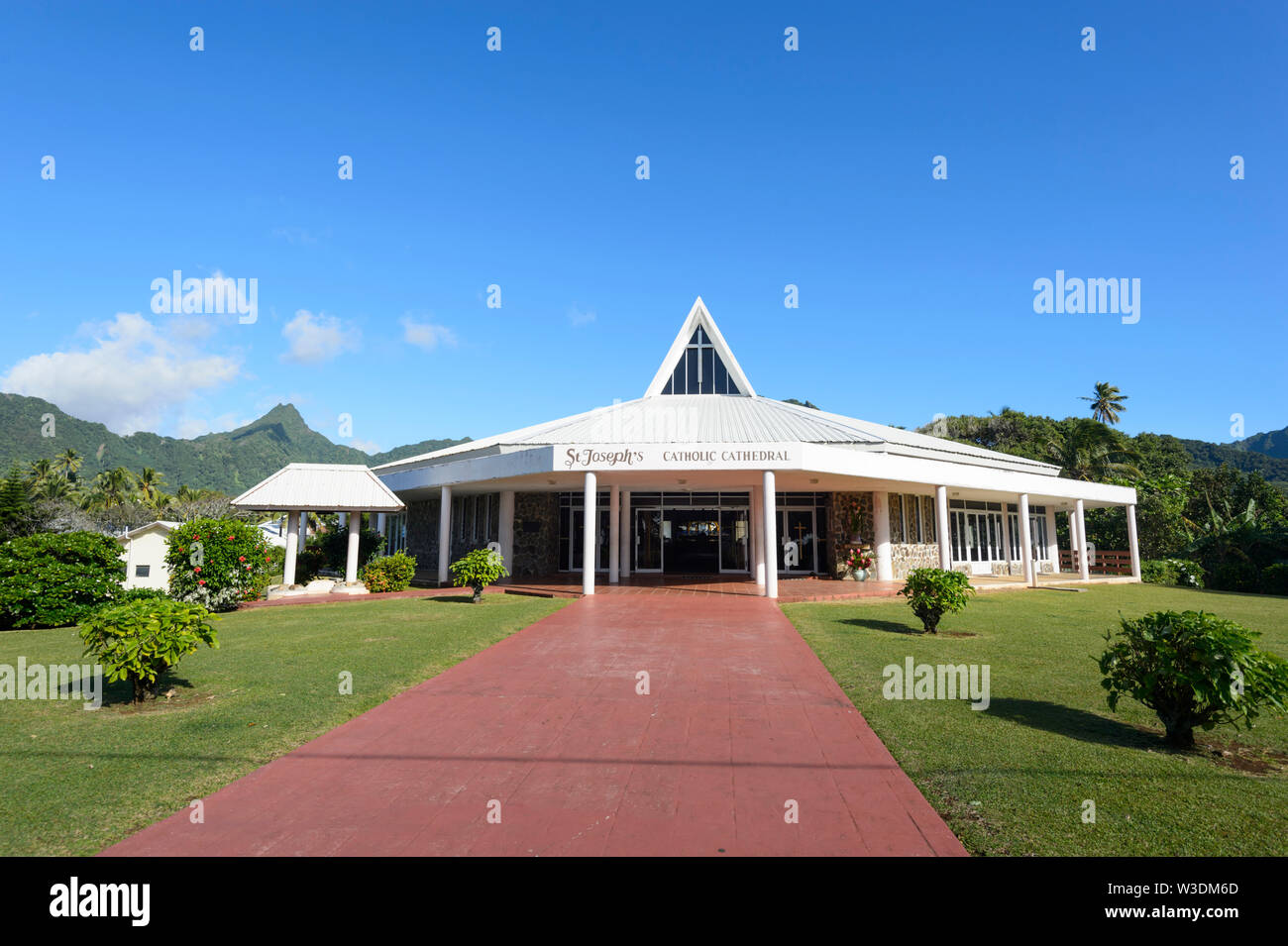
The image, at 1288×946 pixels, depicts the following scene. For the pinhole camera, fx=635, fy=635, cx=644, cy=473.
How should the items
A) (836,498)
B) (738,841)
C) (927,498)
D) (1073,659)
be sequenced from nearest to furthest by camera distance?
(738,841) → (1073,659) → (836,498) → (927,498)

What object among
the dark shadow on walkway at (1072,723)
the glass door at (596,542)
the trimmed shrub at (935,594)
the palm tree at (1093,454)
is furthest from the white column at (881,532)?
the palm tree at (1093,454)

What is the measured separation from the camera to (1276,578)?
23.2m

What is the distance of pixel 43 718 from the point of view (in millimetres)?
6270

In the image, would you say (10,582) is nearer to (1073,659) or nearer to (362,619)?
(362,619)

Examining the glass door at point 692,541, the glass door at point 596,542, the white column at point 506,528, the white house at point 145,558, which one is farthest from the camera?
the glass door at point 596,542

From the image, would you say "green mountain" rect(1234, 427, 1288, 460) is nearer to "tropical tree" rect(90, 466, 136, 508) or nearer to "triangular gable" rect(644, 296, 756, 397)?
"triangular gable" rect(644, 296, 756, 397)

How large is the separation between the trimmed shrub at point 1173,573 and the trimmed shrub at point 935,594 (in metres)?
21.1

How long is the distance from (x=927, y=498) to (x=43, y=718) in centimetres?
2317

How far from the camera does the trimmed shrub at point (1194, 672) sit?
4848 mm

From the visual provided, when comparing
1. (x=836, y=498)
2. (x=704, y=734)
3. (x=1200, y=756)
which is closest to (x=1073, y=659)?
(x=1200, y=756)

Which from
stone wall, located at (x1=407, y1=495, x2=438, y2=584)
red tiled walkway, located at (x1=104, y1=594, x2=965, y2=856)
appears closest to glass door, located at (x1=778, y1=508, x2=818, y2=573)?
stone wall, located at (x1=407, y1=495, x2=438, y2=584)

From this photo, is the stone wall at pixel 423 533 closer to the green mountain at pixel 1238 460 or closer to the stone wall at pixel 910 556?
the stone wall at pixel 910 556

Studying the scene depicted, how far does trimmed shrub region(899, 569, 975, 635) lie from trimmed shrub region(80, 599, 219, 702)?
34.3ft

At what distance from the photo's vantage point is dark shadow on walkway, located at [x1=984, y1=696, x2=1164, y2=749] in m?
5.58
